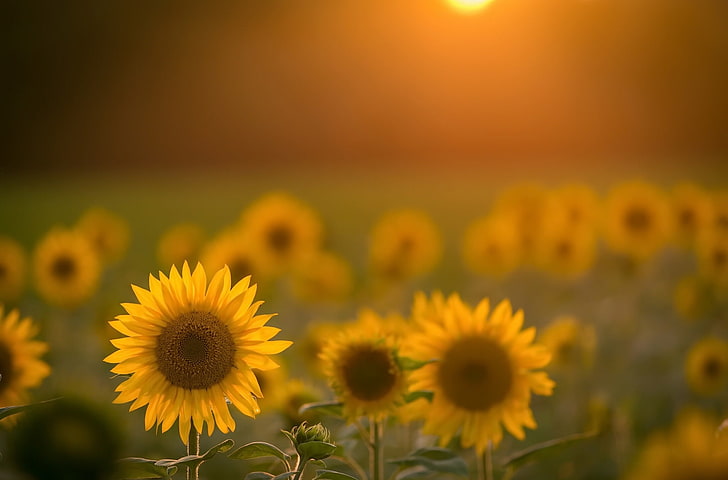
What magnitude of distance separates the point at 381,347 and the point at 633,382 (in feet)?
6.41

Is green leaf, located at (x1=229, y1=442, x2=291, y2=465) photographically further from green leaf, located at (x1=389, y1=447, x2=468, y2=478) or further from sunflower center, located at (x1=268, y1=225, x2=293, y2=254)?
sunflower center, located at (x1=268, y1=225, x2=293, y2=254)

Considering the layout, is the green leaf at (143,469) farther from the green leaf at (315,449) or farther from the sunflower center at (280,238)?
the sunflower center at (280,238)

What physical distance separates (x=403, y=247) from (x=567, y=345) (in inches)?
50.1

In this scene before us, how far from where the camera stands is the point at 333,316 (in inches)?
142

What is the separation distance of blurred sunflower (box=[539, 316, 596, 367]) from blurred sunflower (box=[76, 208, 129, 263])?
2144mm

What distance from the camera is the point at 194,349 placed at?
1.18m

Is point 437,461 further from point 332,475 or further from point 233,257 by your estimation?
point 233,257

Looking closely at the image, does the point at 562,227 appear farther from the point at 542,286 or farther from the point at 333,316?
the point at 333,316

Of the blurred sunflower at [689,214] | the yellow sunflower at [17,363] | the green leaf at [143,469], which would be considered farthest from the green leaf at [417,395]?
the blurred sunflower at [689,214]

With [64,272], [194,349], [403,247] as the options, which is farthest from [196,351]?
[403,247]

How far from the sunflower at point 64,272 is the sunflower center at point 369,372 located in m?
2.03

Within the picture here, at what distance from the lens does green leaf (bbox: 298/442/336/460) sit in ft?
3.51

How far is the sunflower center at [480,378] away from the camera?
146 cm

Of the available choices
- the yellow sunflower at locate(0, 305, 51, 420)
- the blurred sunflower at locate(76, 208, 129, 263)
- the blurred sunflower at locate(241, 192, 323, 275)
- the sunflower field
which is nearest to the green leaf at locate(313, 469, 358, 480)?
the sunflower field
